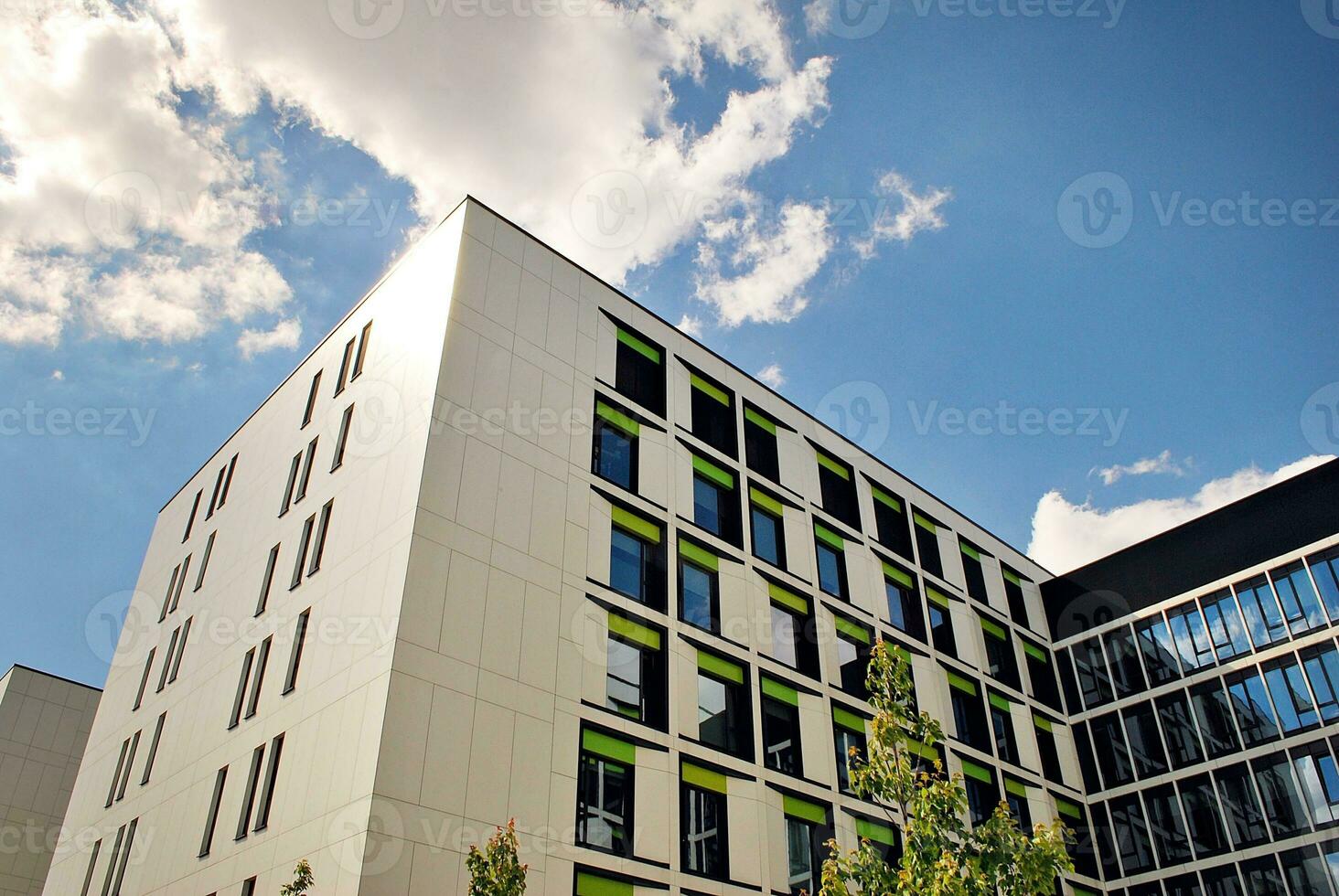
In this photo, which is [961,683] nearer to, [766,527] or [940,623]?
[940,623]

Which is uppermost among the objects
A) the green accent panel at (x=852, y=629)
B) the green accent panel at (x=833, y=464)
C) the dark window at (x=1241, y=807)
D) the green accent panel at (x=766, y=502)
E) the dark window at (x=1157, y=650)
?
the green accent panel at (x=833, y=464)

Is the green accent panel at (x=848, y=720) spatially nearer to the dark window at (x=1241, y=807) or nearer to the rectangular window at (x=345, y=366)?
the dark window at (x=1241, y=807)

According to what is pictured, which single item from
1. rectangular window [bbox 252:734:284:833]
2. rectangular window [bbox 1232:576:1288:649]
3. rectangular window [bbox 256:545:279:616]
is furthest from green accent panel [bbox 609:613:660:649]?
rectangular window [bbox 1232:576:1288:649]

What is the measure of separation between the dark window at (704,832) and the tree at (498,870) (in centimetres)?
738

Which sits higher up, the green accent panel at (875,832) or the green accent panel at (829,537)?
the green accent panel at (829,537)

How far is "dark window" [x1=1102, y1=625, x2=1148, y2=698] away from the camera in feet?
125

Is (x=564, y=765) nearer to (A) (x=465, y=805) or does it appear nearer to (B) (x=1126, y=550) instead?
(A) (x=465, y=805)

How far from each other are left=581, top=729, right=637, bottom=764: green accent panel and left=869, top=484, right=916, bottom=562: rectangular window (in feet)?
52.3

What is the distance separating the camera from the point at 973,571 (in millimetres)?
40688

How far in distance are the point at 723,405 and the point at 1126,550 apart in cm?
1910

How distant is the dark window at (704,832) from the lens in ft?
77.8

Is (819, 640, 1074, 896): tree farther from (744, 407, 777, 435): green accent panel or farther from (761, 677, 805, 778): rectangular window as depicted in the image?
(744, 407, 777, 435): green accent panel

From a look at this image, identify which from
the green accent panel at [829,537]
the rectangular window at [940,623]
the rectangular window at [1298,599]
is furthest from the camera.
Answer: the rectangular window at [940,623]

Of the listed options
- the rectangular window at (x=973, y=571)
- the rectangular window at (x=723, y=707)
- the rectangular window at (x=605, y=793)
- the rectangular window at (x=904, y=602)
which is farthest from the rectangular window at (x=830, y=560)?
the rectangular window at (x=605, y=793)
